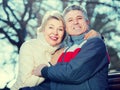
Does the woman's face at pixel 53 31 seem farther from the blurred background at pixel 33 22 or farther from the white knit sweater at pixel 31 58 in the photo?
the blurred background at pixel 33 22

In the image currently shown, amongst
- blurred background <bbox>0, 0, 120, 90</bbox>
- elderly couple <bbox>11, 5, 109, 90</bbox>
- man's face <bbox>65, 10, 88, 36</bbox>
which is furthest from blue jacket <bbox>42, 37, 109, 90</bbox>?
blurred background <bbox>0, 0, 120, 90</bbox>

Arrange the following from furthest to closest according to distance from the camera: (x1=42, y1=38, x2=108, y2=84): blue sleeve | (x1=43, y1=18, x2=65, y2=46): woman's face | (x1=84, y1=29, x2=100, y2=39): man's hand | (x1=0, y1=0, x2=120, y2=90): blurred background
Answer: (x1=0, y1=0, x2=120, y2=90): blurred background < (x1=43, y1=18, x2=65, y2=46): woman's face < (x1=84, y1=29, x2=100, y2=39): man's hand < (x1=42, y1=38, x2=108, y2=84): blue sleeve

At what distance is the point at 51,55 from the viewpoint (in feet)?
7.23

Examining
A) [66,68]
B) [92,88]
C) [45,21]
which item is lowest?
[92,88]

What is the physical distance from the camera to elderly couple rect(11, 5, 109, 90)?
1.82 m

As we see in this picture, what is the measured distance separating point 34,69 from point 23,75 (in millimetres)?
90

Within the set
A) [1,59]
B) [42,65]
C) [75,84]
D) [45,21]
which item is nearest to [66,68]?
[75,84]

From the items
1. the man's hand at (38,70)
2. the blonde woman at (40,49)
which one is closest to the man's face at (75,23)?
the blonde woman at (40,49)

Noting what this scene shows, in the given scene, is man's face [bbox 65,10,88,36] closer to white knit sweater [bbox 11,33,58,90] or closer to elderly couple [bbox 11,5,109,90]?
elderly couple [bbox 11,5,109,90]

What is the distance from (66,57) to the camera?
1942mm

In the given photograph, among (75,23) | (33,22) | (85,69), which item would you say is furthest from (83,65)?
(33,22)

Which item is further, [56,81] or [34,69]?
[34,69]

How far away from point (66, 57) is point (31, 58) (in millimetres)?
284

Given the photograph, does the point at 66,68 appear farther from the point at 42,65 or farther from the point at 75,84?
the point at 42,65
